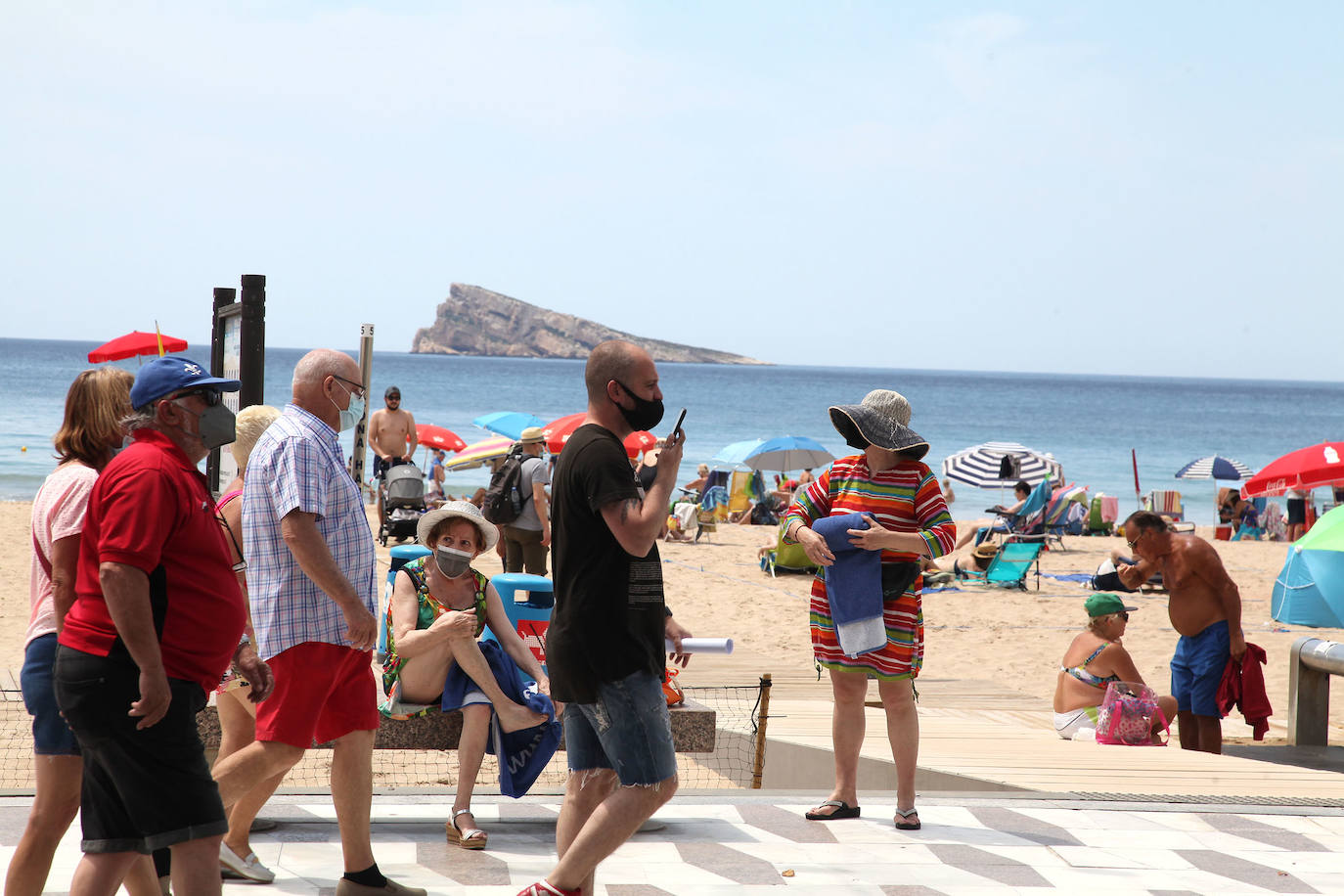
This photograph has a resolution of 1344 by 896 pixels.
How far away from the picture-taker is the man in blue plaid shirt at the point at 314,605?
307cm

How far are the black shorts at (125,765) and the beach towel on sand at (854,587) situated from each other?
2191 millimetres


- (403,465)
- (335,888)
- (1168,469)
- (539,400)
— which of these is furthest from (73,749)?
(539,400)

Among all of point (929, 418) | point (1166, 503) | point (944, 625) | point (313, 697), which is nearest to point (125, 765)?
point (313, 697)

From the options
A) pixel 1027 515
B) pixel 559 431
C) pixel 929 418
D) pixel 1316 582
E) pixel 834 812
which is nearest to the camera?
pixel 834 812

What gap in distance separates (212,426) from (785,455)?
66.2 ft

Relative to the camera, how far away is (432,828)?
404cm

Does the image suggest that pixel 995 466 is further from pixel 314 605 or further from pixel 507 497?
pixel 314 605

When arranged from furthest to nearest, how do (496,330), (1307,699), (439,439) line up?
(496,330)
(439,439)
(1307,699)

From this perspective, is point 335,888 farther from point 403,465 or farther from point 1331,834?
point 403,465

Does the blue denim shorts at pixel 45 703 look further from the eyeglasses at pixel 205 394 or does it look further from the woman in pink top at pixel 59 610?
the eyeglasses at pixel 205 394

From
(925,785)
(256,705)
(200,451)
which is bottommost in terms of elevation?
(925,785)

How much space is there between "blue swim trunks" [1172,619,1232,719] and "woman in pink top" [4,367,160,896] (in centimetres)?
505

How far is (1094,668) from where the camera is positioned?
6.30m

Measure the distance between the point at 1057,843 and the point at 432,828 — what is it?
6.65 ft
